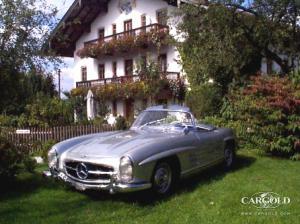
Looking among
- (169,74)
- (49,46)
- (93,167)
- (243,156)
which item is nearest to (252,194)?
(93,167)

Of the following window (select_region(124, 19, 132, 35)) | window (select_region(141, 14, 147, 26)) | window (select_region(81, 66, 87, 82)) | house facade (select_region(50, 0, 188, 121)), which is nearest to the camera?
house facade (select_region(50, 0, 188, 121))

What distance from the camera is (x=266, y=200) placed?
652cm

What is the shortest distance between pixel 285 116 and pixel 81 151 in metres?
6.17

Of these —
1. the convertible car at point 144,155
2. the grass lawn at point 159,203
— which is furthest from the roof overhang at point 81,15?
the grass lawn at point 159,203

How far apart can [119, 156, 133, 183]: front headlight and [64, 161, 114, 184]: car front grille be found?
173mm

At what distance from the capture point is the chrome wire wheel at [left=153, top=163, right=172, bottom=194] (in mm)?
6395

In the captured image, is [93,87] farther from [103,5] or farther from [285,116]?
[285,116]

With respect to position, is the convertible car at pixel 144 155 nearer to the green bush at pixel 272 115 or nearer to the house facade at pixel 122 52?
A: the green bush at pixel 272 115

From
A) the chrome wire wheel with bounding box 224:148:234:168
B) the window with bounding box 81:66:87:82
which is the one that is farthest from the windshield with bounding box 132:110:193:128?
the window with bounding box 81:66:87:82

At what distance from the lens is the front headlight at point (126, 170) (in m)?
5.87

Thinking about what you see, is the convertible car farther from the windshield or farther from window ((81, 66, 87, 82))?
window ((81, 66, 87, 82))

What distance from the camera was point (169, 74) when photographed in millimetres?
23547

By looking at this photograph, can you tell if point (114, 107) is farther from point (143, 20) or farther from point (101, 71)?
point (143, 20)

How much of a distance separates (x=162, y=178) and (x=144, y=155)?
667 mm
